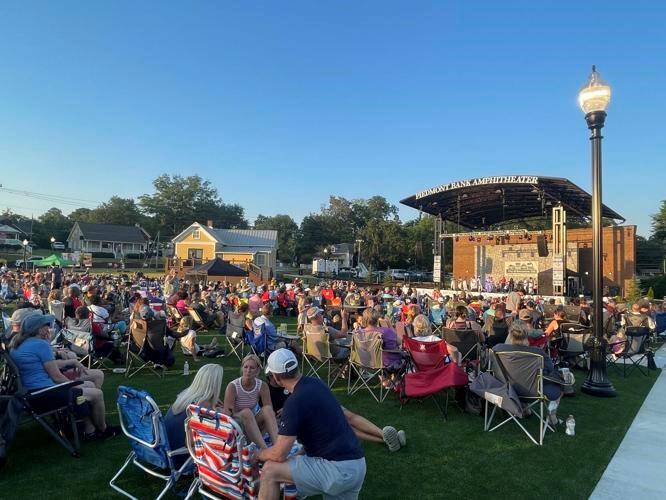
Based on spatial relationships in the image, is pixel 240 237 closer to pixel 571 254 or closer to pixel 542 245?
pixel 542 245

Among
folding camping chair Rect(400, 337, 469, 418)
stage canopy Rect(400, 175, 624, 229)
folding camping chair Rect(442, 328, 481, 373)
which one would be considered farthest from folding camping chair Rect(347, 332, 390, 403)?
stage canopy Rect(400, 175, 624, 229)

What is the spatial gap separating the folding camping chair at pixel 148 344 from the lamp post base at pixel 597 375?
6.96m

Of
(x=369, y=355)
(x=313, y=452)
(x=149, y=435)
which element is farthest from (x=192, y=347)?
(x=313, y=452)

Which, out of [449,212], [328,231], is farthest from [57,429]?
[328,231]

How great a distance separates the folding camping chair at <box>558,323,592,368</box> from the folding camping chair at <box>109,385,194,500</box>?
7510mm

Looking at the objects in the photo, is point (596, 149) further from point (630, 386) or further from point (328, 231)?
point (328, 231)

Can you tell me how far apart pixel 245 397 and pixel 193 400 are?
2.44ft

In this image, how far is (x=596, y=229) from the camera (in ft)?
22.8

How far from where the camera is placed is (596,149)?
702 centimetres

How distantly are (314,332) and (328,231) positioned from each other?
65289 mm

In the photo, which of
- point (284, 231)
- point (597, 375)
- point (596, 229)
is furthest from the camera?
point (284, 231)

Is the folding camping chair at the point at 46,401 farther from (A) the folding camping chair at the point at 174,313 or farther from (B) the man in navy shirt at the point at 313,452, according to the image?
(A) the folding camping chair at the point at 174,313

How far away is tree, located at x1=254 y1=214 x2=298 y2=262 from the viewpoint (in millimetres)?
70438

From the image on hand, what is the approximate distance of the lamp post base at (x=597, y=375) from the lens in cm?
A: 670
